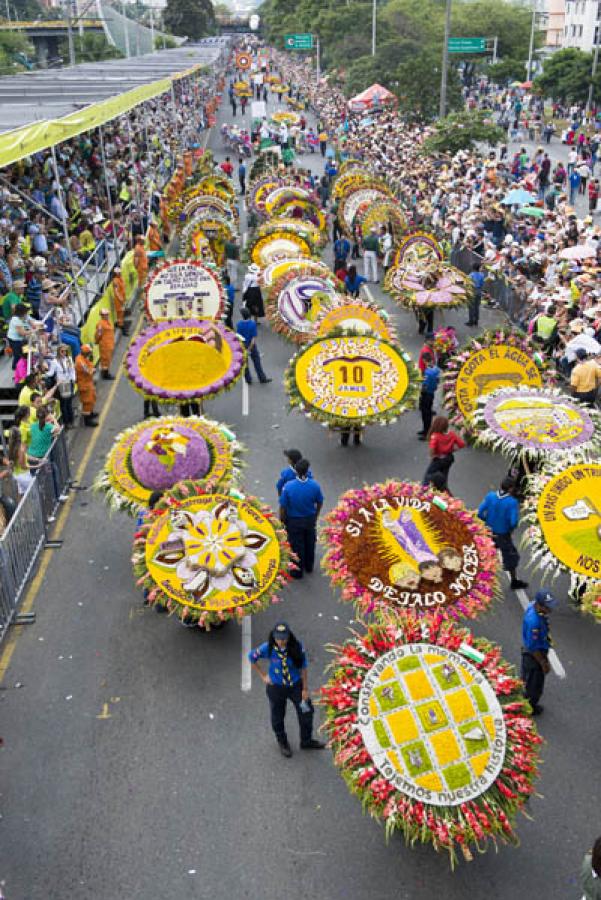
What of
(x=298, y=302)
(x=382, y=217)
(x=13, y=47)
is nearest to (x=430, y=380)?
(x=298, y=302)

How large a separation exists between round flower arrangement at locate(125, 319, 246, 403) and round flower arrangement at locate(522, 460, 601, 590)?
17.0 feet

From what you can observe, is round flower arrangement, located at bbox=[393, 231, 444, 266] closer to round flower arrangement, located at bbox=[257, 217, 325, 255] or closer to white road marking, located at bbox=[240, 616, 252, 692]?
round flower arrangement, located at bbox=[257, 217, 325, 255]

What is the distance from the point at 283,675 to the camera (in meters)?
7.05

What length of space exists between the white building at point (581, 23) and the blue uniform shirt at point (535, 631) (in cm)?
8985

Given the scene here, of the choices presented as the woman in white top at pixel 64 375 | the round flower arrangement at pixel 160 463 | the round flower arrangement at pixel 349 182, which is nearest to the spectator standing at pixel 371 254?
the round flower arrangement at pixel 349 182

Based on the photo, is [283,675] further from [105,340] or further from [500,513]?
[105,340]

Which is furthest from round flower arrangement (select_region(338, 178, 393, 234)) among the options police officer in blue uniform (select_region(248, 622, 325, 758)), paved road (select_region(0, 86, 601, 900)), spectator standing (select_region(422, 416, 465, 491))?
police officer in blue uniform (select_region(248, 622, 325, 758))

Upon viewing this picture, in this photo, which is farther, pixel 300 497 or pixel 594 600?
pixel 300 497

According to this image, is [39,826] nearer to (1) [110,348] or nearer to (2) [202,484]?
(2) [202,484]

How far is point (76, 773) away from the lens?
24.3 ft

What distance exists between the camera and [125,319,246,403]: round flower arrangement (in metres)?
12.2

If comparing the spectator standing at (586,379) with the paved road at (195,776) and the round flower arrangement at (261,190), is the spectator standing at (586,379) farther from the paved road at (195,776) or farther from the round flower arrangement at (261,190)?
the round flower arrangement at (261,190)

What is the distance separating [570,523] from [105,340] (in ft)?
34.4

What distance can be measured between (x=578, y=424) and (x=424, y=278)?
7446 mm
